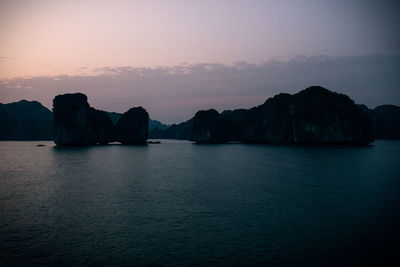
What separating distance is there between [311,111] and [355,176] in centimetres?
14641

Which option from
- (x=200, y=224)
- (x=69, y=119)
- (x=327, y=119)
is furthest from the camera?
(x=327, y=119)

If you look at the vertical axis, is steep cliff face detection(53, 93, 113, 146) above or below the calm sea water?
above

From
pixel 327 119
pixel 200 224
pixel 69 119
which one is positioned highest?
pixel 69 119

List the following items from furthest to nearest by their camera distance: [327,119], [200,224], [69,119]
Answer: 1. [327,119]
2. [69,119]
3. [200,224]

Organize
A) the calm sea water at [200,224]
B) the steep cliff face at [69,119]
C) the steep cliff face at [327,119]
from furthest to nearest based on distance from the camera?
the steep cliff face at [69,119] < the steep cliff face at [327,119] < the calm sea water at [200,224]

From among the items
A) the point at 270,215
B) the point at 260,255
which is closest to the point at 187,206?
the point at 270,215

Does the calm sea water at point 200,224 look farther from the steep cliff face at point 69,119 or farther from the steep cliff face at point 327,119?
the steep cliff face at point 327,119

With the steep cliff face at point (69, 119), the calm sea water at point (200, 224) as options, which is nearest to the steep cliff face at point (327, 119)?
the steep cliff face at point (69, 119)

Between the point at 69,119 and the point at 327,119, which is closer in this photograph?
the point at 69,119

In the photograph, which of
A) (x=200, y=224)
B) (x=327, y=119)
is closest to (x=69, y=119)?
(x=327, y=119)

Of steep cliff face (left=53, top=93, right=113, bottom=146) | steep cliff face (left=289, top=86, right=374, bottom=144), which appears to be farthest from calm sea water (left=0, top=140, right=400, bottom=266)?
steep cliff face (left=289, top=86, right=374, bottom=144)

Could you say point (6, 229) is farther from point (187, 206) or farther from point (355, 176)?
point (355, 176)

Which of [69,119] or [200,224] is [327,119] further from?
[200,224]

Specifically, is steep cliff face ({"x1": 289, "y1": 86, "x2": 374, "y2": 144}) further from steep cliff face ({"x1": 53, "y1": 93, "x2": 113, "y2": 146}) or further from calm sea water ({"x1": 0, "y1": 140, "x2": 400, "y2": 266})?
calm sea water ({"x1": 0, "y1": 140, "x2": 400, "y2": 266})
